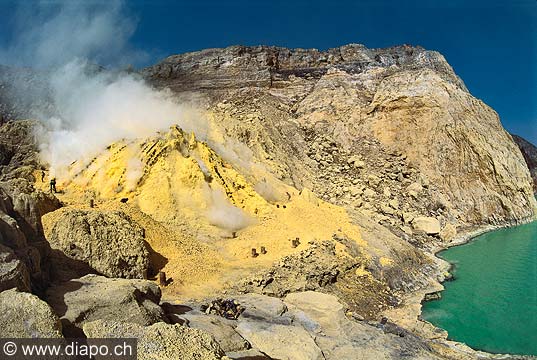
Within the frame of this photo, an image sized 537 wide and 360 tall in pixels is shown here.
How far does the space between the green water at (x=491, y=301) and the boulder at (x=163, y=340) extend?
33.5ft

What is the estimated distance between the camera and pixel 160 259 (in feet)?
46.6

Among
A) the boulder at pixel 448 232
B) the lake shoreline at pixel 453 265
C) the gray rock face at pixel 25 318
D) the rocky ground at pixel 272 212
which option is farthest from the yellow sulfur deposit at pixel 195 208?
the boulder at pixel 448 232

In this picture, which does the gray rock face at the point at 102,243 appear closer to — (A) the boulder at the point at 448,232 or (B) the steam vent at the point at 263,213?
(B) the steam vent at the point at 263,213

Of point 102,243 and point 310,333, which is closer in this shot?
point 310,333

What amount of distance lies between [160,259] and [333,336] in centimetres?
654

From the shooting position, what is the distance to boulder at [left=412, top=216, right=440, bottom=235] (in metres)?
27.9

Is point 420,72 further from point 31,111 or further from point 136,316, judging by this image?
point 136,316

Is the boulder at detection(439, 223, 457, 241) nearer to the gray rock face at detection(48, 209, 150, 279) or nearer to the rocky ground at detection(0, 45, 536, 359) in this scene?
the rocky ground at detection(0, 45, 536, 359)

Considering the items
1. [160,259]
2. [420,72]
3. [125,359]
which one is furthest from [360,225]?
[420,72]

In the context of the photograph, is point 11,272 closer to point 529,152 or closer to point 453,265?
point 453,265

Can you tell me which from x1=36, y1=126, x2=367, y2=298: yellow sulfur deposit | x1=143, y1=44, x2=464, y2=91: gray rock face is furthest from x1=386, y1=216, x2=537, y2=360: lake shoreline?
x1=143, y1=44, x2=464, y2=91: gray rock face

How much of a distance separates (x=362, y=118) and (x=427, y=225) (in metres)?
14.2

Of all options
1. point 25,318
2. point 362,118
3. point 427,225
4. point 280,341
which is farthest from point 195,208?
point 362,118

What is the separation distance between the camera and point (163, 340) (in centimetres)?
529
